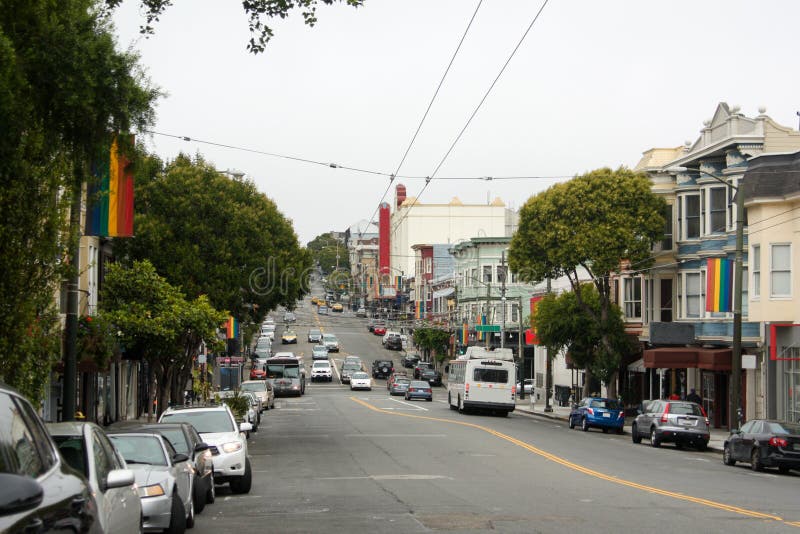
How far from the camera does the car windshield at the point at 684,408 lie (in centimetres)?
3428

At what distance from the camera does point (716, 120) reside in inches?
1673

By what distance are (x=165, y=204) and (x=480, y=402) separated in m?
19.1

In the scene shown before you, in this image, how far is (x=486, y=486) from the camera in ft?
66.1

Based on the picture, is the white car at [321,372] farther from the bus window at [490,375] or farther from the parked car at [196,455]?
the parked car at [196,455]

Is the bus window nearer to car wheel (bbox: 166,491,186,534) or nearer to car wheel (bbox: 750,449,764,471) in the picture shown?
car wheel (bbox: 750,449,764,471)

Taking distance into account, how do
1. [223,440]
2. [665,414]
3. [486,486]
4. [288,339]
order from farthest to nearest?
[288,339] < [665,414] < [486,486] < [223,440]

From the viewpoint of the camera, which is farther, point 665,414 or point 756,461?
point 665,414

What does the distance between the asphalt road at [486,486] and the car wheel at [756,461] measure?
0.54 metres

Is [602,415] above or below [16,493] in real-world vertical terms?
below

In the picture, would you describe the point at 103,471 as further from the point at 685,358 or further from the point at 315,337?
the point at 315,337

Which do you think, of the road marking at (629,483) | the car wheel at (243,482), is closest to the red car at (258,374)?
the road marking at (629,483)

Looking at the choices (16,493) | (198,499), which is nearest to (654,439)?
(198,499)

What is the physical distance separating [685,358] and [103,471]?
123ft

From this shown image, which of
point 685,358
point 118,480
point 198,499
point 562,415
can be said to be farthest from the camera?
point 562,415
